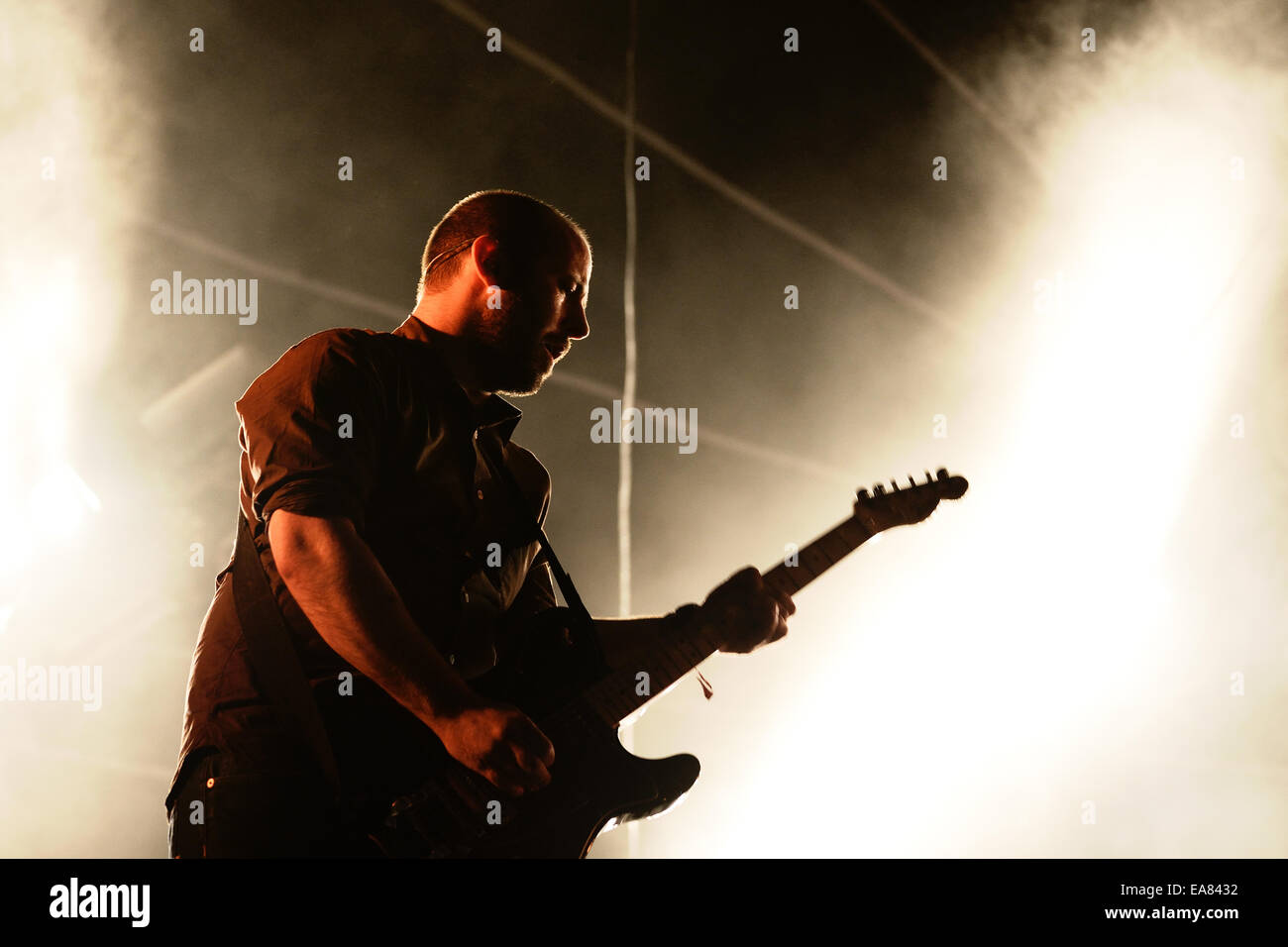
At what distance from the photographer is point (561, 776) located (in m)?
1.66

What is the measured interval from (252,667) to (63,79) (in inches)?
131

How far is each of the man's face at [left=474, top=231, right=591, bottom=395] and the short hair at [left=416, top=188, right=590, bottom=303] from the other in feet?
0.09

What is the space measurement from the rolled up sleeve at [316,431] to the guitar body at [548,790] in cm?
42

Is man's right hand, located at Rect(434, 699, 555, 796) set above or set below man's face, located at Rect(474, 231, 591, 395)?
below

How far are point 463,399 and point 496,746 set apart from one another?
2.19 ft

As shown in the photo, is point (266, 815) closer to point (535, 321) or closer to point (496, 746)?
point (496, 746)

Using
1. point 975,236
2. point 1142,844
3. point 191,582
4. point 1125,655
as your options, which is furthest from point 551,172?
point 1142,844

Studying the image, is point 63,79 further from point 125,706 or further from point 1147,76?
point 1147,76

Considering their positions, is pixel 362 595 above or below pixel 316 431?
below

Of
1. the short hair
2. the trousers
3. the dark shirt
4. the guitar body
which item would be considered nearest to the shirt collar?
the dark shirt

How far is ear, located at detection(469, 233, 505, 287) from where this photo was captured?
199 centimetres

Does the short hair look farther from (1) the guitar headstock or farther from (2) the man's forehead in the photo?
(1) the guitar headstock

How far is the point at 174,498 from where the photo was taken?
3.72 metres

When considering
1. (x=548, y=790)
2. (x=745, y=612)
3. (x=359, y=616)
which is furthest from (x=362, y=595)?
(x=745, y=612)
